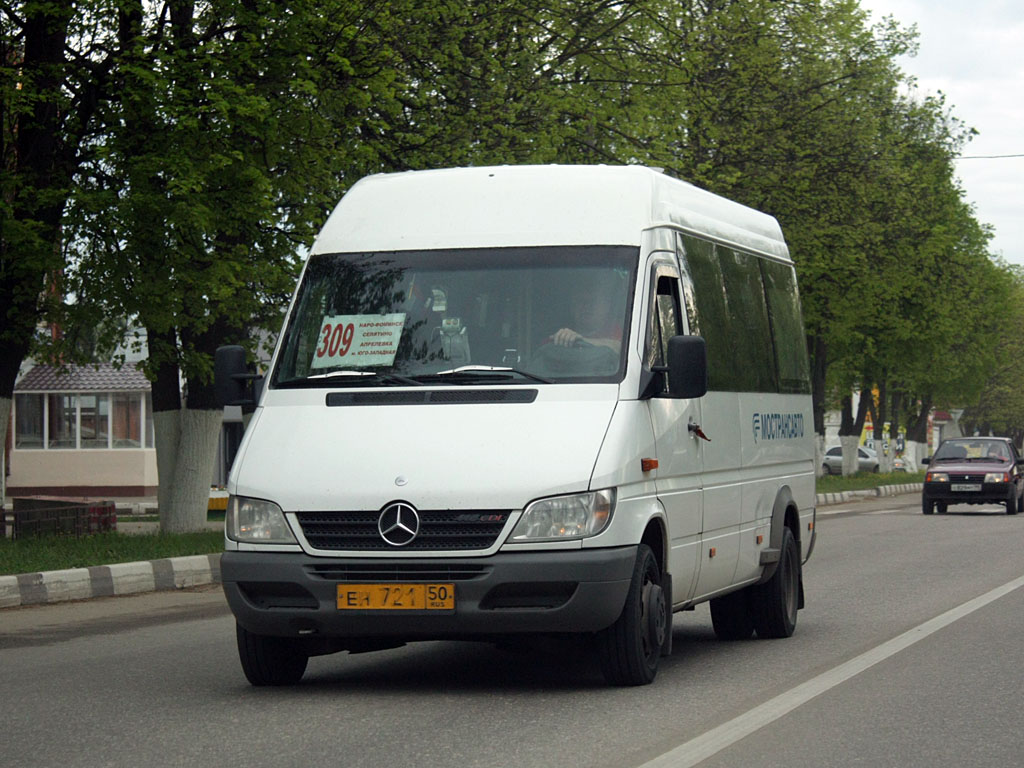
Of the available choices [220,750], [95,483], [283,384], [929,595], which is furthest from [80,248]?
[95,483]

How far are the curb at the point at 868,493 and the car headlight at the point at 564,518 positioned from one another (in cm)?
3189

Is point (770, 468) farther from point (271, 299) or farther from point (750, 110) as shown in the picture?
point (750, 110)

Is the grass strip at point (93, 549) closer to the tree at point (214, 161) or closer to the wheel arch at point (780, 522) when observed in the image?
the tree at point (214, 161)

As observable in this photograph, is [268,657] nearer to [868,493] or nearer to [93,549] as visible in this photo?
[93,549]

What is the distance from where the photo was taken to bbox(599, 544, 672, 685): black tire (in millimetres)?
8516

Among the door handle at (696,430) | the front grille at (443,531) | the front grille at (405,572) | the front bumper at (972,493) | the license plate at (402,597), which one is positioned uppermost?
the door handle at (696,430)

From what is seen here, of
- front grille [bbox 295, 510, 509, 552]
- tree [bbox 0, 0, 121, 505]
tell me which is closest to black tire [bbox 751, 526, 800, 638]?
front grille [bbox 295, 510, 509, 552]

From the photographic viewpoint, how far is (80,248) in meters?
20.6

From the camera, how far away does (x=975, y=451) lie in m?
36.5

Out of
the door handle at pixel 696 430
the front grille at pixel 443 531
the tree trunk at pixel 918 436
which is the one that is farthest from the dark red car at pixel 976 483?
the tree trunk at pixel 918 436

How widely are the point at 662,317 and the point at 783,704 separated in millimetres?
2269

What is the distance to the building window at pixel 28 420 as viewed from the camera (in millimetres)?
51062

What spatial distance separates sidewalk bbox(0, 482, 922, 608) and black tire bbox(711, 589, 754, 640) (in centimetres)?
609

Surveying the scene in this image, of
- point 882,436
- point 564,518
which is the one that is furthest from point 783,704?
point 882,436
